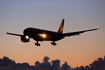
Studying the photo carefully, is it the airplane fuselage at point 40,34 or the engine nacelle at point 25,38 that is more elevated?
the airplane fuselage at point 40,34

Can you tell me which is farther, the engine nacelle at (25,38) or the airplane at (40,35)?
the engine nacelle at (25,38)

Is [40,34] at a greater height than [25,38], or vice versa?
[40,34]

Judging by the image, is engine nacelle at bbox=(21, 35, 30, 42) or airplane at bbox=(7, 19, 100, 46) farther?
engine nacelle at bbox=(21, 35, 30, 42)

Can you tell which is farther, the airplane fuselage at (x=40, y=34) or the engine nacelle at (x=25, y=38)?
the engine nacelle at (x=25, y=38)

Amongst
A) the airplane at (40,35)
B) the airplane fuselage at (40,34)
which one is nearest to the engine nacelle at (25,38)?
the airplane at (40,35)

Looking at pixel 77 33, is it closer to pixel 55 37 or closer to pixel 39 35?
pixel 55 37

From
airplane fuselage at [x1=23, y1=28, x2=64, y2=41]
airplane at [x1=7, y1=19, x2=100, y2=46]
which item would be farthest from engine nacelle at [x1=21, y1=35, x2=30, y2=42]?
airplane fuselage at [x1=23, y1=28, x2=64, y2=41]

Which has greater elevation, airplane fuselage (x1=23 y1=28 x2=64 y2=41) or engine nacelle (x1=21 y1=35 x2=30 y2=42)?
airplane fuselage (x1=23 y1=28 x2=64 y2=41)

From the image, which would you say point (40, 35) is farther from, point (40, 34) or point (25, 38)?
point (25, 38)

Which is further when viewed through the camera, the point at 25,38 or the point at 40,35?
the point at 25,38

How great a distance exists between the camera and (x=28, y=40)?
94.1 metres

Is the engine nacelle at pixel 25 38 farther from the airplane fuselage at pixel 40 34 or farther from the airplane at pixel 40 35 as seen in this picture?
the airplane fuselage at pixel 40 34

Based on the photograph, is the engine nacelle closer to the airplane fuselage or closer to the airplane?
the airplane

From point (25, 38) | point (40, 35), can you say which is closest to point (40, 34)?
point (40, 35)
